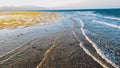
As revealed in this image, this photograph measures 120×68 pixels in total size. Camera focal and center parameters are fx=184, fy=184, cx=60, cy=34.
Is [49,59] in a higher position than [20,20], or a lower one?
higher

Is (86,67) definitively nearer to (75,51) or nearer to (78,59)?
(78,59)

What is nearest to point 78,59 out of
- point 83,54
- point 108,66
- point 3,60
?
point 83,54

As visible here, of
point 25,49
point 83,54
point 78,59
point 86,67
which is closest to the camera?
point 86,67

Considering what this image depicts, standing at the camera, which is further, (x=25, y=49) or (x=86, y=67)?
(x=25, y=49)

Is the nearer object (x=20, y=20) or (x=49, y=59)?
(x=49, y=59)

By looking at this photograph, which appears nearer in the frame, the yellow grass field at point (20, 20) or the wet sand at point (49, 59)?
the wet sand at point (49, 59)

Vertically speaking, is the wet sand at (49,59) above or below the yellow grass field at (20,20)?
above

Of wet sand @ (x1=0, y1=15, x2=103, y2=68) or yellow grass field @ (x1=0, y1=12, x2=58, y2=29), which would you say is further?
yellow grass field @ (x1=0, y1=12, x2=58, y2=29)

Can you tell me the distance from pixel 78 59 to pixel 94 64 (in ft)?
4.68

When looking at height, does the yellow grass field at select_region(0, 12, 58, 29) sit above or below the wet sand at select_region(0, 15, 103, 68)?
below

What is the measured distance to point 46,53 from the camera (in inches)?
527

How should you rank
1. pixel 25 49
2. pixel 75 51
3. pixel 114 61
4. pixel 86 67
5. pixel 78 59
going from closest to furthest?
pixel 86 67 < pixel 114 61 < pixel 78 59 < pixel 75 51 < pixel 25 49

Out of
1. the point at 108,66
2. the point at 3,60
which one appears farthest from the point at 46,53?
the point at 108,66

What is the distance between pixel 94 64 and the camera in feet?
34.8
